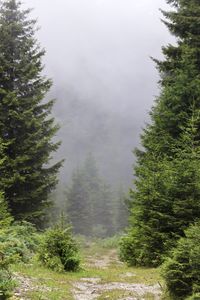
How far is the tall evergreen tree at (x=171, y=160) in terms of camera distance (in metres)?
17.0

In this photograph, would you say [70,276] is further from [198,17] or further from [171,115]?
[198,17]

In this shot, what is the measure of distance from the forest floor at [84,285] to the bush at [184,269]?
61cm

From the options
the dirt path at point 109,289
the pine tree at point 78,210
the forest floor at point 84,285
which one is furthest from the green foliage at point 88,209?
the dirt path at point 109,289

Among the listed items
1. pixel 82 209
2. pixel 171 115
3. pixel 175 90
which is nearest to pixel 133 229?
pixel 171 115

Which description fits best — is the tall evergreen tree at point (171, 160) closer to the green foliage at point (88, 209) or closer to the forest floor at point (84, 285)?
the forest floor at point (84, 285)

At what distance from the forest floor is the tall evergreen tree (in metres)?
2.60

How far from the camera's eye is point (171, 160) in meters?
20.0

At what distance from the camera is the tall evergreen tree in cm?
1697

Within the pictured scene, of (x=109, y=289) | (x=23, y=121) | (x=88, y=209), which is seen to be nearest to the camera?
(x=109, y=289)

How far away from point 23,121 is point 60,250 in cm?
1043

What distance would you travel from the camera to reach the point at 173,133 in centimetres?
2109

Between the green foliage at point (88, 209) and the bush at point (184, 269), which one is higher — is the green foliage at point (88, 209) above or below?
above

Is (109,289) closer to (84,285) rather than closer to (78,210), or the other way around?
(84,285)

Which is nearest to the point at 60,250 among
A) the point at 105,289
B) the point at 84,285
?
the point at 84,285
